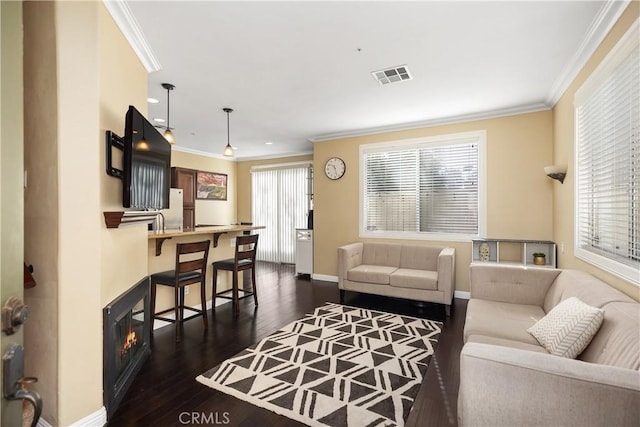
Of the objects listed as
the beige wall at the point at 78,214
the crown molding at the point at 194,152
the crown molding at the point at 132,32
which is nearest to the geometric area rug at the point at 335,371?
the beige wall at the point at 78,214

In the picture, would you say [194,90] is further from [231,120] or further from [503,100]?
[503,100]

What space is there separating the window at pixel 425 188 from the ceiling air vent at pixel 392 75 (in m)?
1.81

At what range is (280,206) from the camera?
7598 mm

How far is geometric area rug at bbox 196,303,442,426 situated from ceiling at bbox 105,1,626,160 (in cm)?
272

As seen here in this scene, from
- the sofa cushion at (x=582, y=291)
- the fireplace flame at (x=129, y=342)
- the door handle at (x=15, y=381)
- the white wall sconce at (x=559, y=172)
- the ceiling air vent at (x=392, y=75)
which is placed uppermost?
the ceiling air vent at (x=392, y=75)

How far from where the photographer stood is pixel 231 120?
4676 mm

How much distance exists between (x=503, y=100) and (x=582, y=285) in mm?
2609

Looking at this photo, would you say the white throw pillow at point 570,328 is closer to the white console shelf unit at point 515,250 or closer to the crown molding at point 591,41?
the crown molding at point 591,41

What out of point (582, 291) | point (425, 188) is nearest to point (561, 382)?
point (582, 291)

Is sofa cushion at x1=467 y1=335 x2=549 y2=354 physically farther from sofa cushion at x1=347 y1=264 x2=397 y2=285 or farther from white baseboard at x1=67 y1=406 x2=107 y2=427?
white baseboard at x1=67 y1=406 x2=107 y2=427

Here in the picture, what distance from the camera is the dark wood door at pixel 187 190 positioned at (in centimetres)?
658

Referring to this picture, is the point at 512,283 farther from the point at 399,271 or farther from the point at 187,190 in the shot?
the point at 187,190

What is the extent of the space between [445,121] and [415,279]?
2435 millimetres

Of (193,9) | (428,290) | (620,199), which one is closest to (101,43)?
(193,9)
